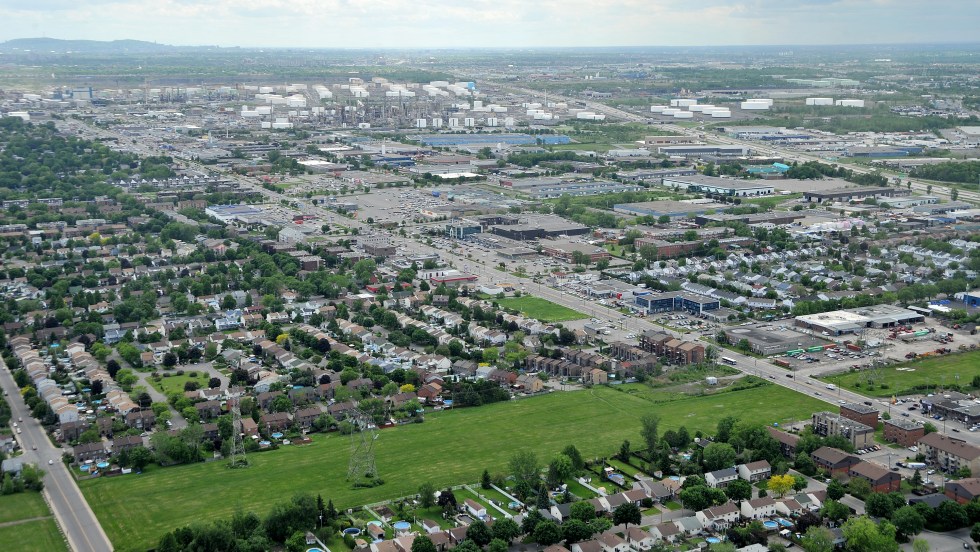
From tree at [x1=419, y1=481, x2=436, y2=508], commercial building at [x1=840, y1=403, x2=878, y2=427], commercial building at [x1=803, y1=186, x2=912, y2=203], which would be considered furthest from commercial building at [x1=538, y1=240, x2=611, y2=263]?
tree at [x1=419, y1=481, x2=436, y2=508]

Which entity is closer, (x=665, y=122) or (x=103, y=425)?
(x=103, y=425)

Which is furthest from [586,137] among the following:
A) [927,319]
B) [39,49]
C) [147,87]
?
[39,49]

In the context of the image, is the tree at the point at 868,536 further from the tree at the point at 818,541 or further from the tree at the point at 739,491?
the tree at the point at 739,491

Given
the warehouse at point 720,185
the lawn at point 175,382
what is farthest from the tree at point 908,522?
the warehouse at point 720,185

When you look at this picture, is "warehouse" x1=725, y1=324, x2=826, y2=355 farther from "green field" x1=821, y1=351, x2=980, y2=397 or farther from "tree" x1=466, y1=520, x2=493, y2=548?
"tree" x1=466, y1=520, x2=493, y2=548

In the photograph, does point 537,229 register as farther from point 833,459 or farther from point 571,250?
point 833,459

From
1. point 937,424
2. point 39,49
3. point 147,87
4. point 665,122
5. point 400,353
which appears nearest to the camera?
point 937,424

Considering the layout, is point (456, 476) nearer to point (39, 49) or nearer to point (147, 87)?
point (147, 87)
